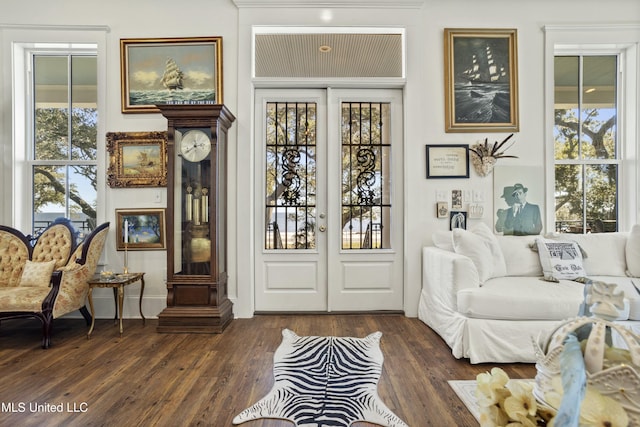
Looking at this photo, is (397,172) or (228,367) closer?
(228,367)

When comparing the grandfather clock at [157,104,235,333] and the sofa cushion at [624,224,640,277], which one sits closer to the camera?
the sofa cushion at [624,224,640,277]

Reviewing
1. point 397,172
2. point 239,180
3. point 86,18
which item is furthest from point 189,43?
point 397,172

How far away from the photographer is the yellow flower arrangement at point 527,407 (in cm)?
60

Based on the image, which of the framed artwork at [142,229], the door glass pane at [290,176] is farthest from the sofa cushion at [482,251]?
the framed artwork at [142,229]

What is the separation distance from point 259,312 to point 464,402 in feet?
7.50

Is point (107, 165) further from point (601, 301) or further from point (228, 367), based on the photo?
point (601, 301)

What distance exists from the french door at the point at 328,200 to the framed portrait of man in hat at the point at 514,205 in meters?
1.04

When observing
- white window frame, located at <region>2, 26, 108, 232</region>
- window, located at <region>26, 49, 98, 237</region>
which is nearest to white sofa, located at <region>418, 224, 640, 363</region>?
white window frame, located at <region>2, 26, 108, 232</region>

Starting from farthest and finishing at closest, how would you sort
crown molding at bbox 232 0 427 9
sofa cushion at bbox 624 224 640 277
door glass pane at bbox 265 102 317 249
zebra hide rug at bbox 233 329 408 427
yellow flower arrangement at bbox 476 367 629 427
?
door glass pane at bbox 265 102 317 249 < crown molding at bbox 232 0 427 9 < sofa cushion at bbox 624 224 640 277 < zebra hide rug at bbox 233 329 408 427 < yellow flower arrangement at bbox 476 367 629 427

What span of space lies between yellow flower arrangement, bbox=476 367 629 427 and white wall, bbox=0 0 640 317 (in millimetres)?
2874

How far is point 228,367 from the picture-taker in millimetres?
2363

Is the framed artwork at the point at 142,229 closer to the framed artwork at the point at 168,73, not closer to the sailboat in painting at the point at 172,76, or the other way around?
the framed artwork at the point at 168,73

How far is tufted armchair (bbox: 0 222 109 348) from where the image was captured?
2.73 meters

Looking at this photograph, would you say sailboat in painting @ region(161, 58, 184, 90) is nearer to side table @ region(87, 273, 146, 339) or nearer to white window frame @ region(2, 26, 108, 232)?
white window frame @ region(2, 26, 108, 232)
